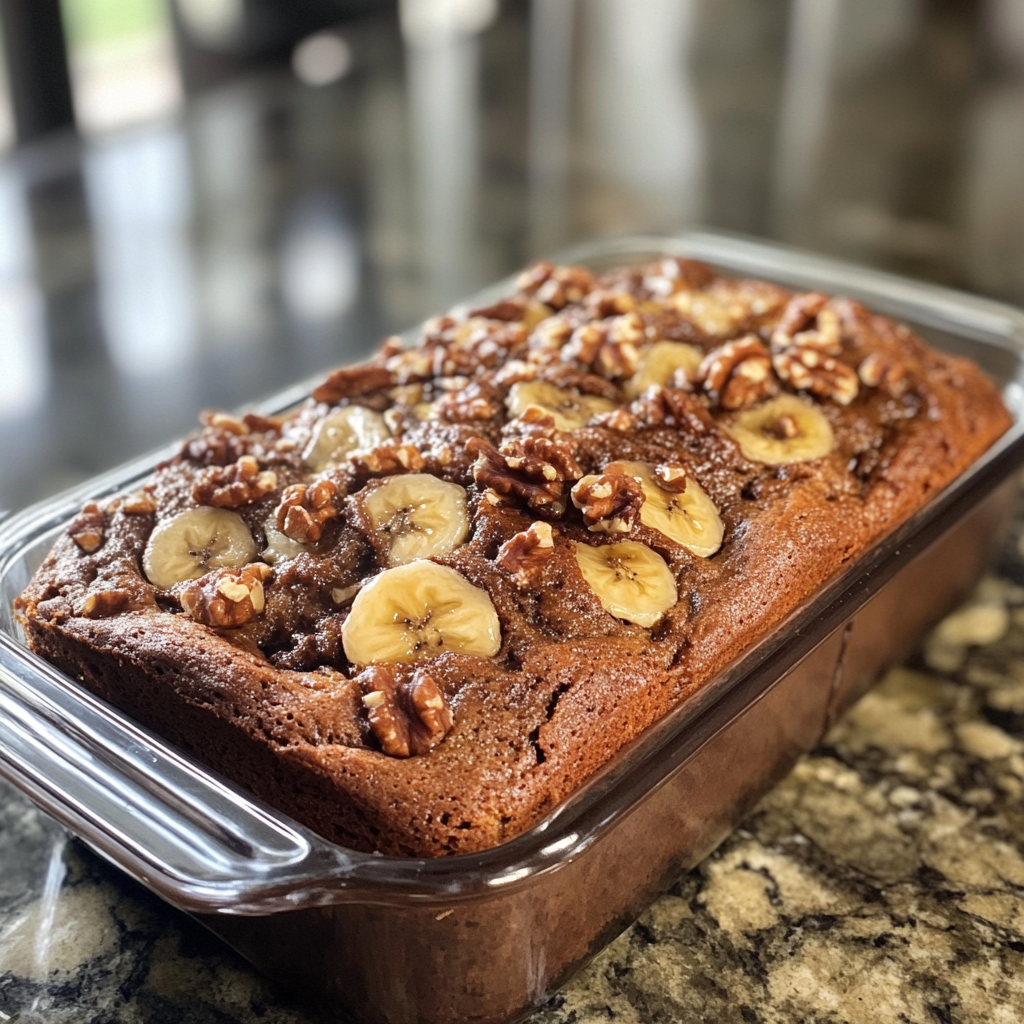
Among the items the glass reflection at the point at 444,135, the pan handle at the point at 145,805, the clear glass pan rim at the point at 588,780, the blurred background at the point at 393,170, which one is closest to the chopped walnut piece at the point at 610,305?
the clear glass pan rim at the point at 588,780

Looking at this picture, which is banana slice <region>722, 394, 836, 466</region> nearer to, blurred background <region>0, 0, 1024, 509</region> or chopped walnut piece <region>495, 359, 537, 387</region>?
chopped walnut piece <region>495, 359, 537, 387</region>

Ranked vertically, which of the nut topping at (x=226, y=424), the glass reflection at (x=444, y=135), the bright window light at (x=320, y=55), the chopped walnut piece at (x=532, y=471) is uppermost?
the chopped walnut piece at (x=532, y=471)

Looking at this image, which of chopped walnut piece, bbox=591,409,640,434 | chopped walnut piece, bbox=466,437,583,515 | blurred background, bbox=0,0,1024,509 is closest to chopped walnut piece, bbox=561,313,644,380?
chopped walnut piece, bbox=591,409,640,434

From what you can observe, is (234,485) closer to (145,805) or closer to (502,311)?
(145,805)

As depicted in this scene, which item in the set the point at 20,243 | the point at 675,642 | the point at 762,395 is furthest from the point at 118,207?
the point at 675,642

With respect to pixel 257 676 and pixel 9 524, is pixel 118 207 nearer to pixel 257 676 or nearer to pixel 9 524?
pixel 9 524

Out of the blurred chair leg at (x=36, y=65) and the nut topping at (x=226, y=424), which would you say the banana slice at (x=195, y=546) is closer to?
the nut topping at (x=226, y=424)
